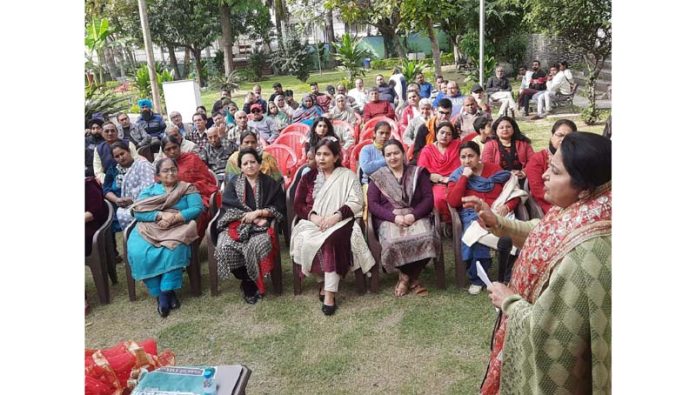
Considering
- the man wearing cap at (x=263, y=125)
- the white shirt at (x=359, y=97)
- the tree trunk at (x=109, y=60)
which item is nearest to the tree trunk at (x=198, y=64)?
the tree trunk at (x=109, y=60)

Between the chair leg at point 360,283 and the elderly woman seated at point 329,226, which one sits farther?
the chair leg at point 360,283

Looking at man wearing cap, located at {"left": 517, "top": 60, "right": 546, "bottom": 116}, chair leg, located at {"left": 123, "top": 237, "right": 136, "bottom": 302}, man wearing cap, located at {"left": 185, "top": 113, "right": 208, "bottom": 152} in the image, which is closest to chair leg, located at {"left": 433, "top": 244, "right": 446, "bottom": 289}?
chair leg, located at {"left": 123, "top": 237, "right": 136, "bottom": 302}

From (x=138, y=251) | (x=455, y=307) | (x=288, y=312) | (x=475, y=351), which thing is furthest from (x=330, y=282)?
Result: (x=138, y=251)

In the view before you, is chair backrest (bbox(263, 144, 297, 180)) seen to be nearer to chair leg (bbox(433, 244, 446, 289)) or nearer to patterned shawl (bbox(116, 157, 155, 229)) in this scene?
patterned shawl (bbox(116, 157, 155, 229))

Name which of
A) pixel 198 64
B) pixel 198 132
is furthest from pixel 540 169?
pixel 198 64

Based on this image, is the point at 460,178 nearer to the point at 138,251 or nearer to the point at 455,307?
the point at 455,307

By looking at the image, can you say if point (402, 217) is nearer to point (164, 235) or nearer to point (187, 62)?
point (164, 235)

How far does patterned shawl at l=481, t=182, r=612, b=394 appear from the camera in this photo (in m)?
1.46

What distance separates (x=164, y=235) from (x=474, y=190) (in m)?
2.34

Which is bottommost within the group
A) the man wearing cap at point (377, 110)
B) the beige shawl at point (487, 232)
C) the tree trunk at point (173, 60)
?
the beige shawl at point (487, 232)

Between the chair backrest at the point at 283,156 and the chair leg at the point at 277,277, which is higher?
the chair backrest at the point at 283,156

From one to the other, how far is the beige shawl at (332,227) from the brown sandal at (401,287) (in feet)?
0.86

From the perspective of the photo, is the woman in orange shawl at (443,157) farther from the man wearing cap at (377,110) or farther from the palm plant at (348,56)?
the palm plant at (348,56)

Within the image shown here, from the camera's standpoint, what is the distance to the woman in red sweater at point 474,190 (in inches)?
147
